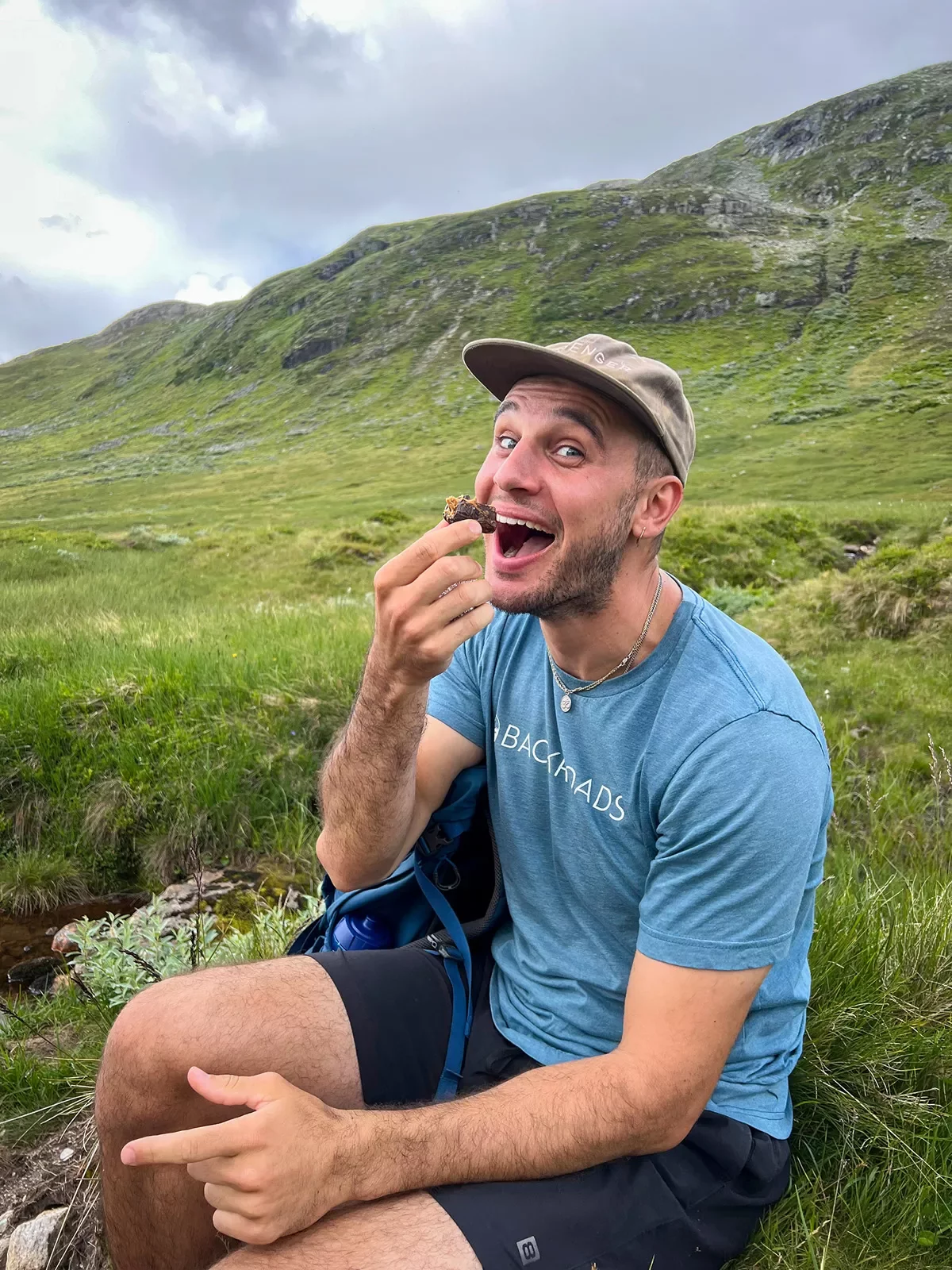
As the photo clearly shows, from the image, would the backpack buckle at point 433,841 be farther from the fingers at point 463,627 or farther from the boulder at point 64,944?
the boulder at point 64,944

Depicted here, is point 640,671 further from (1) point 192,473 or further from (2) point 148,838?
(1) point 192,473

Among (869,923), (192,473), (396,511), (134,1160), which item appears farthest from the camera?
(192,473)

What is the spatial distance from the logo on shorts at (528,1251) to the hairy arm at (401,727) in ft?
3.94

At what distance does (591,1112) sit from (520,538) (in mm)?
1649

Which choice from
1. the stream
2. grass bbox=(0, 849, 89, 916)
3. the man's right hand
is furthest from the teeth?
grass bbox=(0, 849, 89, 916)

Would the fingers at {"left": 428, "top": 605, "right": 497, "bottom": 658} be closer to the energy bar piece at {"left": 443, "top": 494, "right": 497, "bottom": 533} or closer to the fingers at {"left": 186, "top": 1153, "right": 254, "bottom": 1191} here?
the energy bar piece at {"left": 443, "top": 494, "right": 497, "bottom": 533}

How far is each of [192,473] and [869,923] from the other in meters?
81.9

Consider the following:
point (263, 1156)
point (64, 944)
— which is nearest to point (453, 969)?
point (263, 1156)

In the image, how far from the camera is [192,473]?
77.4 meters

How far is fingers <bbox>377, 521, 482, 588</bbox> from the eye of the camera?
2.12m

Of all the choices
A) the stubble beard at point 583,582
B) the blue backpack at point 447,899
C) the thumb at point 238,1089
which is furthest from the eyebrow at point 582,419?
the thumb at point 238,1089

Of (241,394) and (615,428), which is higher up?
(241,394)

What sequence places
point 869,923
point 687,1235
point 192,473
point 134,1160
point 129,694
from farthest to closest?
point 192,473
point 129,694
point 869,923
point 687,1235
point 134,1160

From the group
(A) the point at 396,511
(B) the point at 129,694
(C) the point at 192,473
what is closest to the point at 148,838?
(B) the point at 129,694
